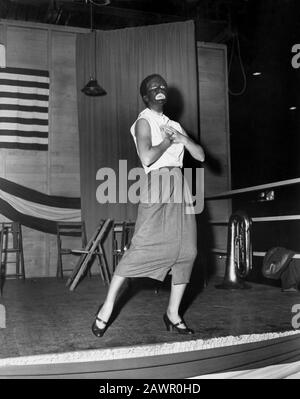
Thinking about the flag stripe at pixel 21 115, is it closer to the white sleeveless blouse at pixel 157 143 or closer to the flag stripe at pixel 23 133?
the flag stripe at pixel 23 133

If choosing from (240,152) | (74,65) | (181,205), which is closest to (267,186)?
(181,205)

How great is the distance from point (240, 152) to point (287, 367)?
282 inches

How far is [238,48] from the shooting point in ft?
22.9

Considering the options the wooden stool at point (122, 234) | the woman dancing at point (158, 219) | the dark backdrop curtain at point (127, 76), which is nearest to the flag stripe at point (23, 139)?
the dark backdrop curtain at point (127, 76)

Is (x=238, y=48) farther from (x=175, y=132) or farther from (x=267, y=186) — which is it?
(x=175, y=132)

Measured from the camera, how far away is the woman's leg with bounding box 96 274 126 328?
2.29 metres

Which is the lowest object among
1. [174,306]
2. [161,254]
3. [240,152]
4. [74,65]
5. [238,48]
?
[174,306]

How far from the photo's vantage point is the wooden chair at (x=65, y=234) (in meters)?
5.69

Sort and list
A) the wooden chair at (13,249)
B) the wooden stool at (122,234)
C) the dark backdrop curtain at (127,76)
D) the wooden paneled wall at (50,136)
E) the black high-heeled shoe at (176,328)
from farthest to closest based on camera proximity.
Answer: the dark backdrop curtain at (127,76) → the wooden paneled wall at (50,136) → the wooden chair at (13,249) → the wooden stool at (122,234) → the black high-heeled shoe at (176,328)

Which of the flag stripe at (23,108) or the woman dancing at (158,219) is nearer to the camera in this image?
the woman dancing at (158,219)

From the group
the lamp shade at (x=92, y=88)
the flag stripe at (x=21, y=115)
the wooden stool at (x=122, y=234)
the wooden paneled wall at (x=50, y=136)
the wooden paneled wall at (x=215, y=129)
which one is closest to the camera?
the wooden stool at (x=122, y=234)

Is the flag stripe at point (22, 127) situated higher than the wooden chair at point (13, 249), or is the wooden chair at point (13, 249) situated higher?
the flag stripe at point (22, 127)

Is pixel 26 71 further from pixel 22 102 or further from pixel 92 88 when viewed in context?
pixel 92 88

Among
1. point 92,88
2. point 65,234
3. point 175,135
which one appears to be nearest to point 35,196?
point 65,234
